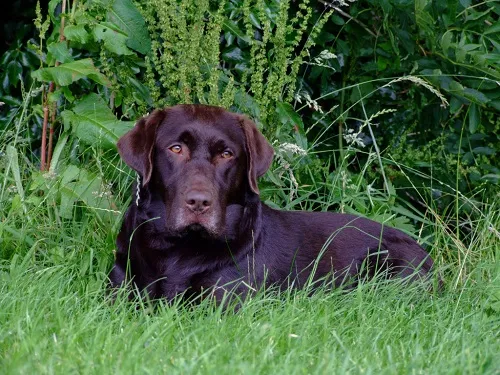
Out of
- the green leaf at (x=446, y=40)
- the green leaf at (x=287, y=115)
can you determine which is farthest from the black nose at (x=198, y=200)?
the green leaf at (x=446, y=40)

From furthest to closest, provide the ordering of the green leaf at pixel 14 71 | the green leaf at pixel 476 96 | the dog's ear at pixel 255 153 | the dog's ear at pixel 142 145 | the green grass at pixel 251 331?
the green leaf at pixel 14 71, the green leaf at pixel 476 96, the dog's ear at pixel 255 153, the dog's ear at pixel 142 145, the green grass at pixel 251 331

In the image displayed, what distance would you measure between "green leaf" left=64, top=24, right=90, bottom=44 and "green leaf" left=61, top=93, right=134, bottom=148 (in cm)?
34

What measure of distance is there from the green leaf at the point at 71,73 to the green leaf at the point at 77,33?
12 centimetres

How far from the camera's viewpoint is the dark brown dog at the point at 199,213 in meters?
4.45

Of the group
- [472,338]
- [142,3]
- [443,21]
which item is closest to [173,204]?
[472,338]

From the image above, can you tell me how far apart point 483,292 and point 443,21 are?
1.77 m

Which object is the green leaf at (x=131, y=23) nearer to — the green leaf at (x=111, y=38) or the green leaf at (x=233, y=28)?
the green leaf at (x=111, y=38)

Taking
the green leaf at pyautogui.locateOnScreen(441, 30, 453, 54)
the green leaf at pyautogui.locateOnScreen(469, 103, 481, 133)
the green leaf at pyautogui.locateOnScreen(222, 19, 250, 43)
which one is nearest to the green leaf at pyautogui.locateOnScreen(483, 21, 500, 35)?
the green leaf at pyautogui.locateOnScreen(441, 30, 453, 54)

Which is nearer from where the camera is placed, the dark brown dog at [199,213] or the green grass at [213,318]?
the green grass at [213,318]

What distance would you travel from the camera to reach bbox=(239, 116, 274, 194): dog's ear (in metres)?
4.66

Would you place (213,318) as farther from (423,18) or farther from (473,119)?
(473,119)

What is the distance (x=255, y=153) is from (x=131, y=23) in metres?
1.38

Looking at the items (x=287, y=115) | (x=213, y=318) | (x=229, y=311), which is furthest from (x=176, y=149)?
(x=287, y=115)

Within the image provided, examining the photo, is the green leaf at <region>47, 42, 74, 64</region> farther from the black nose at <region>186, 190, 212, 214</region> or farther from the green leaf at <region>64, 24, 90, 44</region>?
the black nose at <region>186, 190, 212, 214</region>
